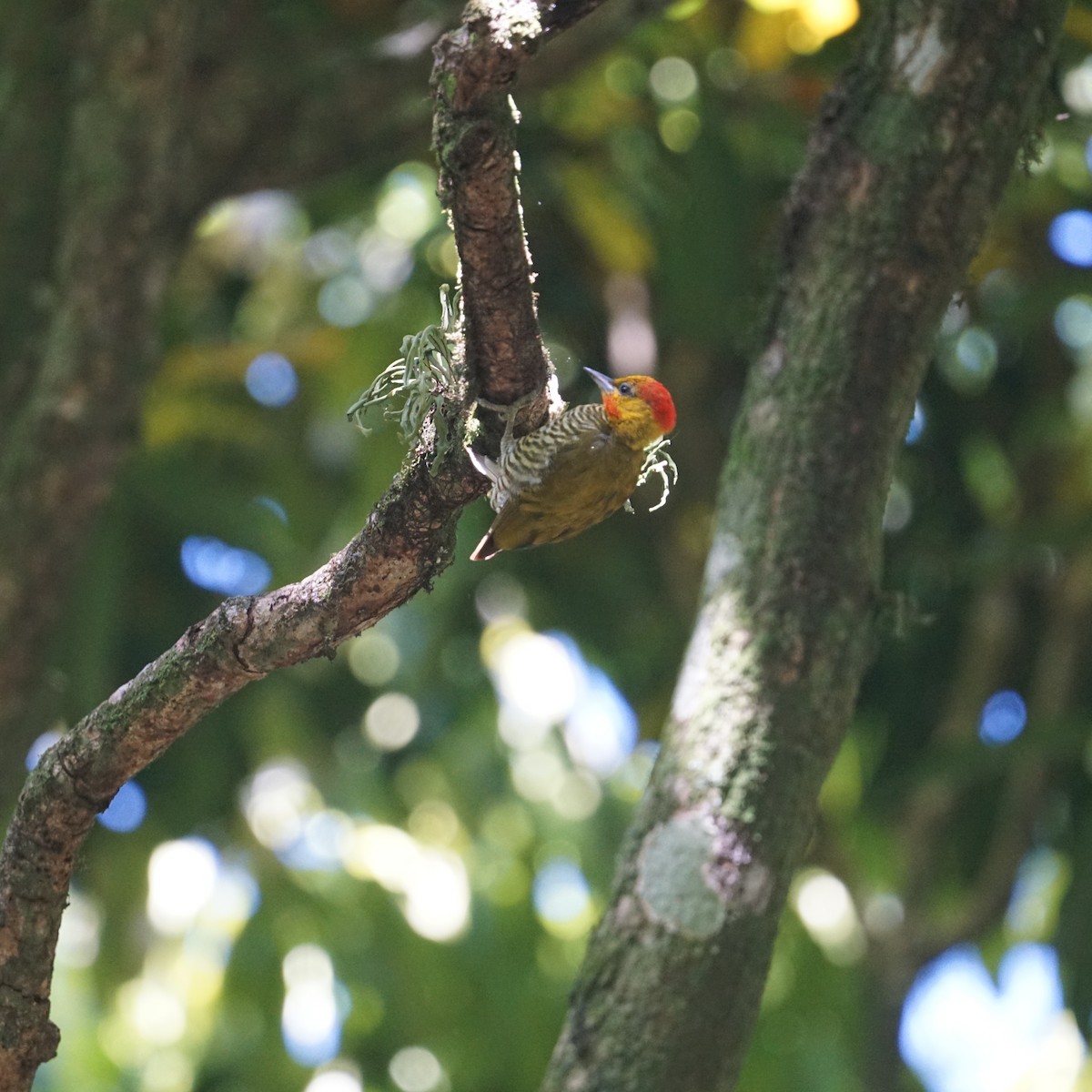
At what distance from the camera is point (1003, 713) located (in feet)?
21.2

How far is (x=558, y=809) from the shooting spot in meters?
7.35

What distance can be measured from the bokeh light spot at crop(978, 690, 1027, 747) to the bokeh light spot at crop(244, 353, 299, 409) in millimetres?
3426

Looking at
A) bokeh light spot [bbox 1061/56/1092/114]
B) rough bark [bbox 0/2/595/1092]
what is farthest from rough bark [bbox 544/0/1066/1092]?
bokeh light spot [bbox 1061/56/1092/114]

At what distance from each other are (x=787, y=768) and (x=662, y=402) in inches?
36.3

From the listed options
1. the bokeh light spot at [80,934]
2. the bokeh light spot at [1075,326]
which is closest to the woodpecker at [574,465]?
the bokeh light spot at [1075,326]

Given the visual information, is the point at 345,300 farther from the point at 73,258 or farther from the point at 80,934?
the point at 80,934

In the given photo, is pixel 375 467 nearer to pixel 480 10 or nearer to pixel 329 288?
pixel 329 288

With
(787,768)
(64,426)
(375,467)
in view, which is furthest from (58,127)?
(787,768)

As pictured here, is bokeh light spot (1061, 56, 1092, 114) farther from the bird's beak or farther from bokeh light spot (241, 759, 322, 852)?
bokeh light spot (241, 759, 322, 852)

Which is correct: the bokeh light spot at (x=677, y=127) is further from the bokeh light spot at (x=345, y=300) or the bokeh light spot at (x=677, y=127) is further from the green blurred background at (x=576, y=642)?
the bokeh light spot at (x=345, y=300)

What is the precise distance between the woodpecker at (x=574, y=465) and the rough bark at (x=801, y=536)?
2.53 feet

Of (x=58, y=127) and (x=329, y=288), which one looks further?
(x=329, y=288)

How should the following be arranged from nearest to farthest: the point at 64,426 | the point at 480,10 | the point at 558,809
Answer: the point at 480,10 < the point at 64,426 < the point at 558,809

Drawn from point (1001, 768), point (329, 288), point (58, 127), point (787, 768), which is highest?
point (329, 288)
